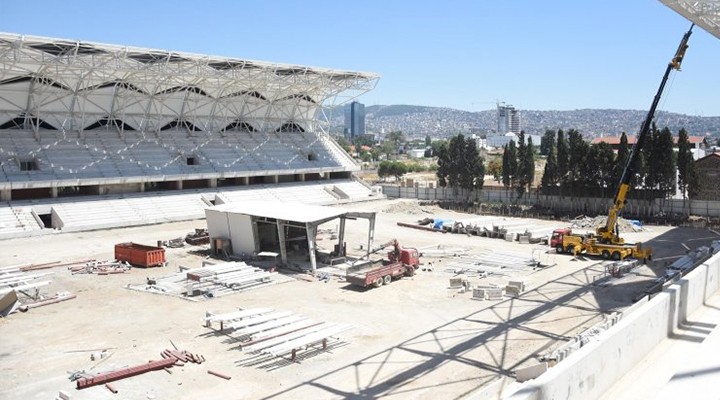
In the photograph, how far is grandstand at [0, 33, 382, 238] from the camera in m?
39.6

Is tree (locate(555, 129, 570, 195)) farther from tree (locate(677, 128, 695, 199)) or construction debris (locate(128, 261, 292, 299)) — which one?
construction debris (locate(128, 261, 292, 299))

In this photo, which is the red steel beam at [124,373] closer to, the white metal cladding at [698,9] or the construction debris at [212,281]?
the construction debris at [212,281]

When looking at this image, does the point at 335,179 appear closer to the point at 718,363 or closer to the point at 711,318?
the point at 711,318

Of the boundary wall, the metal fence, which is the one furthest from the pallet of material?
the metal fence

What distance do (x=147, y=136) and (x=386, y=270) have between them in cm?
3507

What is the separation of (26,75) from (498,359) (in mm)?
39865

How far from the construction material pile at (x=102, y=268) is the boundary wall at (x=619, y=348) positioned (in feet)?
63.8

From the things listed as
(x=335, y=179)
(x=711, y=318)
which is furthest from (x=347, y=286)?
(x=335, y=179)

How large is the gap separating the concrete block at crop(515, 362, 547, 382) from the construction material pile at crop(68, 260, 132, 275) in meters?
19.5

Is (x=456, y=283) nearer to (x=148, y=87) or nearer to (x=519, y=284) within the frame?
(x=519, y=284)

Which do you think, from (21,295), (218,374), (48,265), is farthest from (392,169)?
(218,374)

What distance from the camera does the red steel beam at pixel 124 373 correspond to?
13539 millimetres

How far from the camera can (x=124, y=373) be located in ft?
46.1

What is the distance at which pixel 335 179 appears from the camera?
60812 mm
